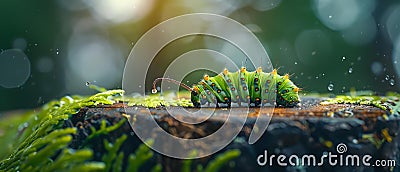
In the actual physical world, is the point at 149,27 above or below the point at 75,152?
above

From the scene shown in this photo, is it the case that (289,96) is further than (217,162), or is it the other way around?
(289,96)

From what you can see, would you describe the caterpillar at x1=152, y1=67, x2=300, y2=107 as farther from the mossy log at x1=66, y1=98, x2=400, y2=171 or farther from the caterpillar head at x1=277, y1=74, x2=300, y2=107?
the mossy log at x1=66, y1=98, x2=400, y2=171

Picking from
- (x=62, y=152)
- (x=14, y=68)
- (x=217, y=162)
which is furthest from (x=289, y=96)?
(x=14, y=68)

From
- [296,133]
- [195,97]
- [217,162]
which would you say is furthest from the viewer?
[195,97]

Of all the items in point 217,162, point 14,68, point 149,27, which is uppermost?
point 149,27

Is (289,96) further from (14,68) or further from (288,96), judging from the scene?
(14,68)

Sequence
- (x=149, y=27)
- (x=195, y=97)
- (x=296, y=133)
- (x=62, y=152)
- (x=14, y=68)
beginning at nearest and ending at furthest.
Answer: (x=296, y=133) < (x=62, y=152) < (x=195, y=97) < (x=149, y=27) < (x=14, y=68)

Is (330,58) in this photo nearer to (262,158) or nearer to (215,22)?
(215,22)
